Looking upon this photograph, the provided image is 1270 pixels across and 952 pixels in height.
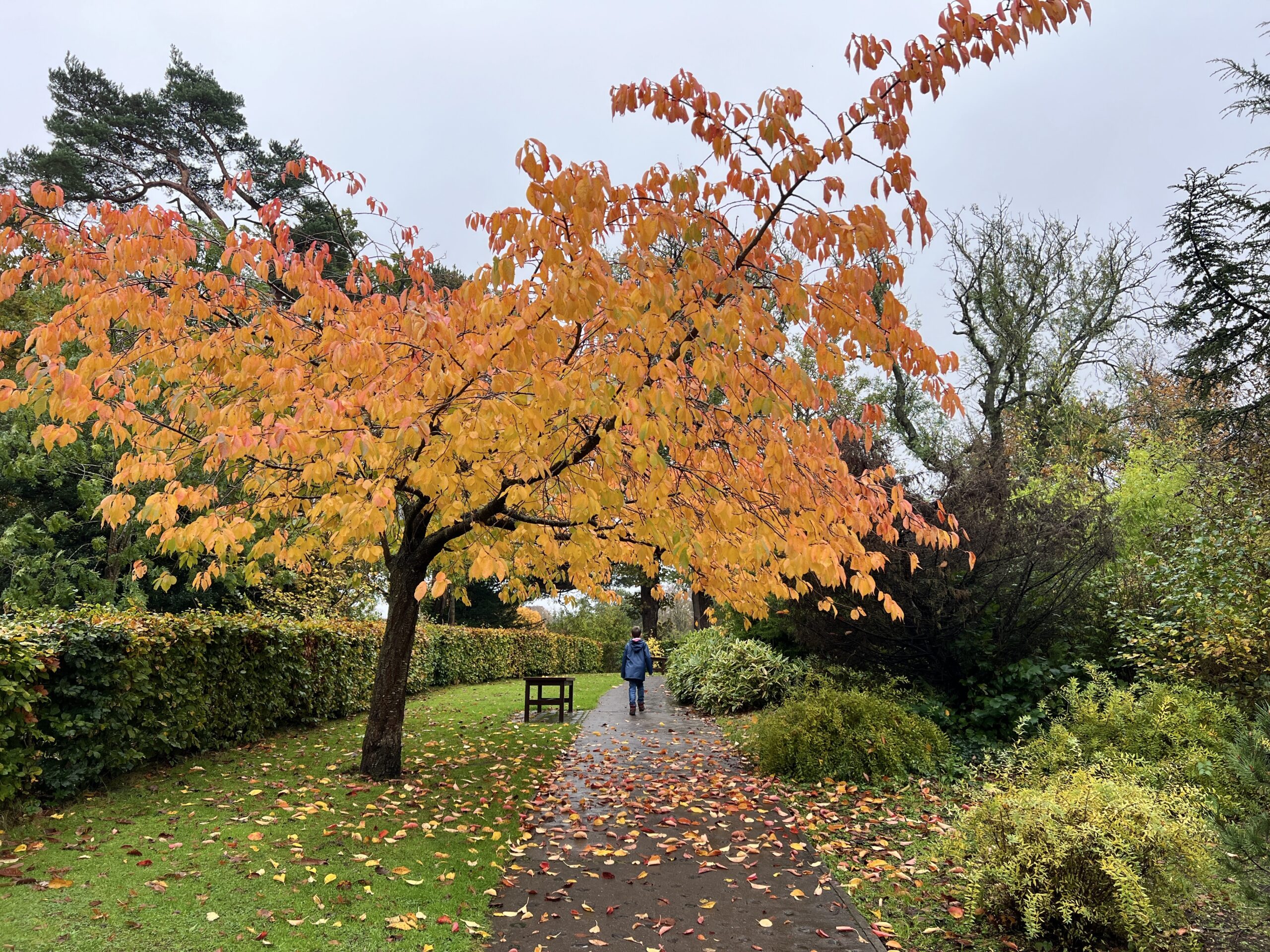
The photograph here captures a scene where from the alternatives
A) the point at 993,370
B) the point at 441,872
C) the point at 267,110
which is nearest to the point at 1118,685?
the point at 441,872

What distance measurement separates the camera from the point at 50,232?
19.0 feet

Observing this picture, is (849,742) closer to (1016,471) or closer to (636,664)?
(1016,471)

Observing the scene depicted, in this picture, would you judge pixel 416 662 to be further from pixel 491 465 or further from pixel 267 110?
pixel 267 110

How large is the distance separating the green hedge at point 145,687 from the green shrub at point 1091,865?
6.76 metres

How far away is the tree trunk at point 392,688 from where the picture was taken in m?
7.46

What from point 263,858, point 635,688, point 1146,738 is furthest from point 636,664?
point 263,858

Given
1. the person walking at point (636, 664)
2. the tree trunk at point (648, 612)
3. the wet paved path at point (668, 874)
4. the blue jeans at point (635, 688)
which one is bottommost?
the wet paved path at point (668, 874)

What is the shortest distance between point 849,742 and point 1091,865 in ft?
13.3

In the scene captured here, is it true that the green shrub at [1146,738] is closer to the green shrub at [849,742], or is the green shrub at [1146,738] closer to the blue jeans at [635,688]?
the green shrub at [849,742]

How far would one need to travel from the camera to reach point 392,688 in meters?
7.55

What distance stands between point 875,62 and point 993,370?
836 inches

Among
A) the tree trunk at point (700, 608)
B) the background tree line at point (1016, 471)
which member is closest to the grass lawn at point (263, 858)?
the background tree line at point (1016, 471)

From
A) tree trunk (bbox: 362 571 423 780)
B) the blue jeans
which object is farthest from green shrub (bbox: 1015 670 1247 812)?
the blue jeans

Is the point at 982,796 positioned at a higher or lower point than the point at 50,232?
lower
